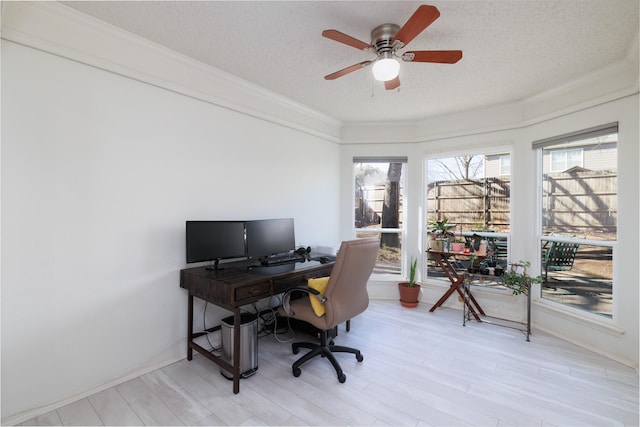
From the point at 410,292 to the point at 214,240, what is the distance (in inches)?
106

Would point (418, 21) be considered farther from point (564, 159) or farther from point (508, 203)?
point (508, 203)

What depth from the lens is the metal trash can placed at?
2257 millimetres

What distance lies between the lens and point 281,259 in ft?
9.56

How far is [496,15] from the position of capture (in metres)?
1.86

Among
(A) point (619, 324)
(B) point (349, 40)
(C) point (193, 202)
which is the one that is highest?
(B) point (349, 40)

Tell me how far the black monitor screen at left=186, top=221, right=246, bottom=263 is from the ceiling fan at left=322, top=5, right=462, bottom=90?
154 centimetres

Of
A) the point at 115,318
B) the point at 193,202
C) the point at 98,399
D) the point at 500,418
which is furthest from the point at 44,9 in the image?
the point at 500,418

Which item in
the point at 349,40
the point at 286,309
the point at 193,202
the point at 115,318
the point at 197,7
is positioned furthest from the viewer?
the point at 193,202

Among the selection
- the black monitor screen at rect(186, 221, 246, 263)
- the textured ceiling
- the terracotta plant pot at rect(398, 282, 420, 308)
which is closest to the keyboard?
the black monitor screen at rect(186, 221, 246, 263)

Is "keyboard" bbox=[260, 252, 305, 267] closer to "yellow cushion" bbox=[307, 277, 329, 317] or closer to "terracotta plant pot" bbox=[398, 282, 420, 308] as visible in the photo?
"yellow cushion" bbox=[307, 277, 329, 317]

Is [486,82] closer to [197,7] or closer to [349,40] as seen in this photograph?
[349,40]

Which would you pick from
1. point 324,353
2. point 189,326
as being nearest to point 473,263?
point 324,353

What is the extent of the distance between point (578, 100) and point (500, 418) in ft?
9.70

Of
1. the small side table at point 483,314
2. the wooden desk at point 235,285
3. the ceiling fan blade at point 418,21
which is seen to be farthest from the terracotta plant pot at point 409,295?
the ceiling fan blade at point 418,21
